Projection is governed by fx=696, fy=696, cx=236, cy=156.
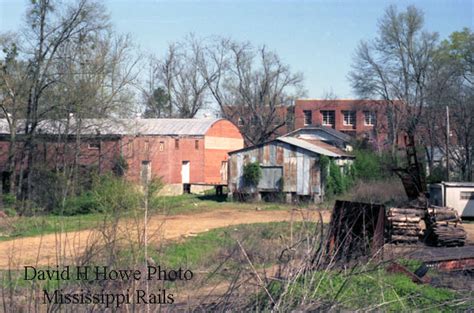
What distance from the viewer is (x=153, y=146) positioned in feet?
153

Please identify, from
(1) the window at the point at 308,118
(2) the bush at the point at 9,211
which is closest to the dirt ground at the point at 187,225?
(2) the bush at the point at 9,211

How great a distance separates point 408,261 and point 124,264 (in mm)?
8738

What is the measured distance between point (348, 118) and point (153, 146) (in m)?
42.6

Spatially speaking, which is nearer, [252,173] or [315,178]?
[315,178]

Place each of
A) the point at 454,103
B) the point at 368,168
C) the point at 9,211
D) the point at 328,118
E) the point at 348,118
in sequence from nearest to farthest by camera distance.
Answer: the point at 9,211 < the point at 368,168 < the point at 454,103 < the point at 348,118 < the point at 328,118

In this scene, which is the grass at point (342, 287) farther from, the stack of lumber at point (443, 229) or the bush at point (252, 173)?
the bush at point (252, 173)

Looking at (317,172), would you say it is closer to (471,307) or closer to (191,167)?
(191,167)

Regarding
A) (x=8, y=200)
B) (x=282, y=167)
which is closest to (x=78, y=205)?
(x=8, y=200)

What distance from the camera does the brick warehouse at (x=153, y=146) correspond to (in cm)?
4106

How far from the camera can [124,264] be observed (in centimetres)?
647

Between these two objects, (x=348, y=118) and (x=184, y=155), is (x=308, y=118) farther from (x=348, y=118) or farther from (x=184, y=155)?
(x=184, y=155)

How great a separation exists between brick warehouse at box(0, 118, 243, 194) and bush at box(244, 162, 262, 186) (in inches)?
201

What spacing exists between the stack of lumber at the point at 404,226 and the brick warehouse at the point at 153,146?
571 inches

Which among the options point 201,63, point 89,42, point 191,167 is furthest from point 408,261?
point 201,63
